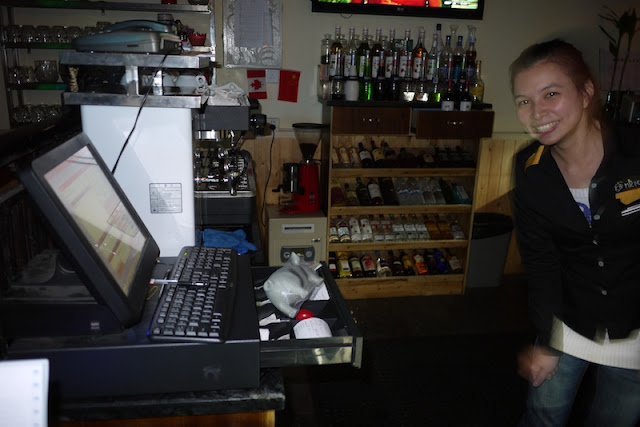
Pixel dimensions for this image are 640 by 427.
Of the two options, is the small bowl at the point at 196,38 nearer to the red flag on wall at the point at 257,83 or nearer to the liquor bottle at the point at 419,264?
the red flag on wall at the point at 257,83

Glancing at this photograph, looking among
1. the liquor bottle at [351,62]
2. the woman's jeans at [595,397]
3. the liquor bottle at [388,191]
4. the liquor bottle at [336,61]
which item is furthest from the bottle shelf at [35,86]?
the woman's jeans at [595,397]

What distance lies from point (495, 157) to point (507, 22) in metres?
1.07

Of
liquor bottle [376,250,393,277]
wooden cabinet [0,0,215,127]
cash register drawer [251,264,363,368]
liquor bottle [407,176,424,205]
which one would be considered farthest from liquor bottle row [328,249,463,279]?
cash register drawer [251,264,363,368]

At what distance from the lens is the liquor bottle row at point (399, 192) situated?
3.86 m

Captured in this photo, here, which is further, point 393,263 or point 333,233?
point 393,263

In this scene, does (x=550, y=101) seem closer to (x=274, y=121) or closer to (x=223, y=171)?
(x=223, y=171)

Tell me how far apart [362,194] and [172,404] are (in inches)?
121

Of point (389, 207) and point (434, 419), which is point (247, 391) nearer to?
point (434, 419)

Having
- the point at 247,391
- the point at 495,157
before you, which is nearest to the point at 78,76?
the point at 247,391

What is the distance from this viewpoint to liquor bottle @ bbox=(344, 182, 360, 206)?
3846 millimetres

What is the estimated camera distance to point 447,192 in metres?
3.98

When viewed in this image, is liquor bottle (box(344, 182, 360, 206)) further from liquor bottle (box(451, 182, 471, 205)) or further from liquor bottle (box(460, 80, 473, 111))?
liquor bottle (box(460, 80, 473, 111))

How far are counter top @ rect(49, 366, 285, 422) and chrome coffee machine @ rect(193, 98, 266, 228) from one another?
2.43 feet

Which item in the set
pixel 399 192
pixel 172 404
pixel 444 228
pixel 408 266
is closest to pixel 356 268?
pixel 408 266
